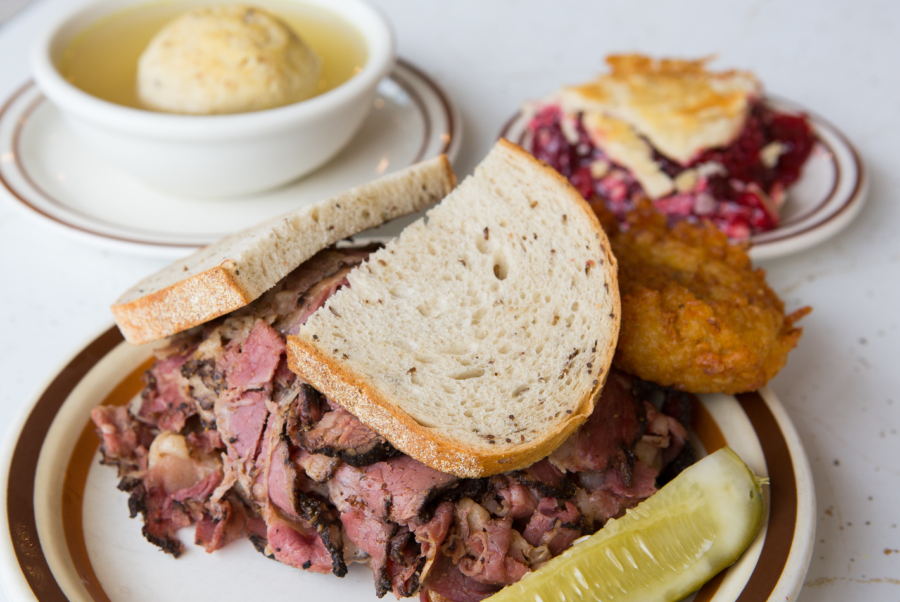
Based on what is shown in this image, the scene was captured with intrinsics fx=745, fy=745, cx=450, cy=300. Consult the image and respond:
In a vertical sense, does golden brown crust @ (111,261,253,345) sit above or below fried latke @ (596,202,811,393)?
below

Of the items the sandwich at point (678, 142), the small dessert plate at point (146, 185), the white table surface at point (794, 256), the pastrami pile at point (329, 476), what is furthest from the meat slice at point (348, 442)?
the sandwich at point (678, 142)

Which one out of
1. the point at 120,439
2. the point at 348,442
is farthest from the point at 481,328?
the point at 120,439

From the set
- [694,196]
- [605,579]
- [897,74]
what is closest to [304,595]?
[605,579]

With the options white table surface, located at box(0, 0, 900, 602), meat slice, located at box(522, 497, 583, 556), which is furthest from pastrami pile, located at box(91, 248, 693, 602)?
white table surface, located at box(0, 0, 900, 602)

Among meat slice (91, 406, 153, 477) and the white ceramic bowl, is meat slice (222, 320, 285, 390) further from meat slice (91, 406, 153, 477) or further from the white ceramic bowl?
the white ceramic bowl

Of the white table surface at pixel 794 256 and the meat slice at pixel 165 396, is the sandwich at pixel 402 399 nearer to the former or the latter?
the meat slice at pixel 165 396

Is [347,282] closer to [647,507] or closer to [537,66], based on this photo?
[647,507]

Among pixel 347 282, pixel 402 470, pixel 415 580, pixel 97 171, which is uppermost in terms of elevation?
pixel 347 282
